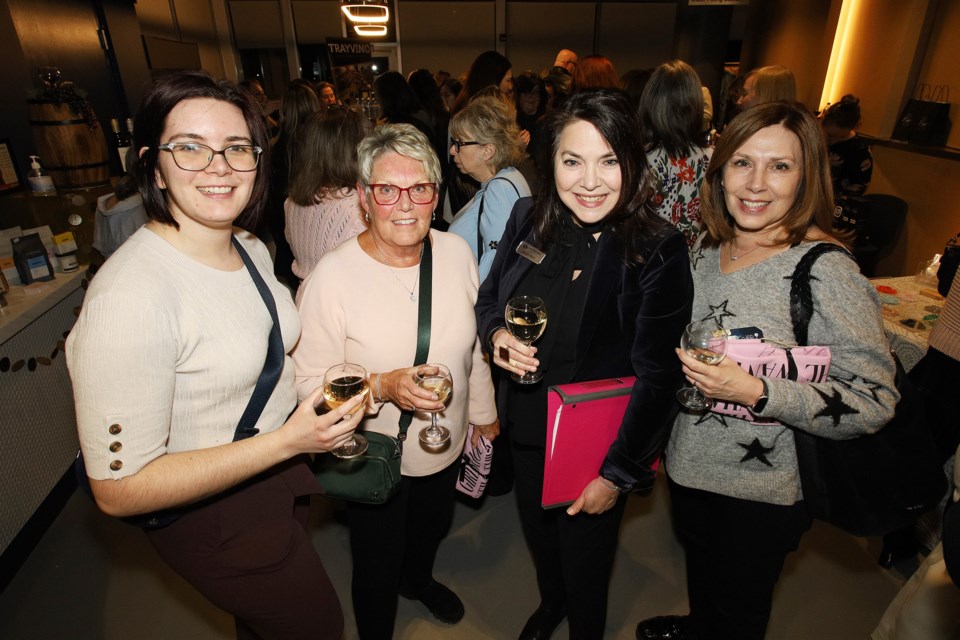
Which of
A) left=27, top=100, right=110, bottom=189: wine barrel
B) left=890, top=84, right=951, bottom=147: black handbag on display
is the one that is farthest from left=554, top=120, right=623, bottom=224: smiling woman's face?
left=890, top=84, right=951, bottom=147: black handbag on display

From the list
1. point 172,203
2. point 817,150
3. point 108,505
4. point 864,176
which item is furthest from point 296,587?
point 864,176

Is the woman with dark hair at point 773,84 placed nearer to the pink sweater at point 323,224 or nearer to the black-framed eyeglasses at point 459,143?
the black-framed eyeglasses at point 459,143

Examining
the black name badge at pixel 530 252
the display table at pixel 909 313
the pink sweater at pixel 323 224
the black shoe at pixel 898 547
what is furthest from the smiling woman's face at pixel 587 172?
the black shoe at pixel 898 547

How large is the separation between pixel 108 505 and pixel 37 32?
4.39 meters

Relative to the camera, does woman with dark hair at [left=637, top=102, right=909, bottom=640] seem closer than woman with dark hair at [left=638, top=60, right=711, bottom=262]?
Yes

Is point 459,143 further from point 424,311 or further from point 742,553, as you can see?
point 742,553

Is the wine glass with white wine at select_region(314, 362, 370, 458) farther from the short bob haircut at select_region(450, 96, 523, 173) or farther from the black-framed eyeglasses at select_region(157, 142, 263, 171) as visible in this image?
the short bob haircut at select_region(450, 96, 523, 173)

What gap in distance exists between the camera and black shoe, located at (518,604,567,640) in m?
2.21

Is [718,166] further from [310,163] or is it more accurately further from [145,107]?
[310,163]

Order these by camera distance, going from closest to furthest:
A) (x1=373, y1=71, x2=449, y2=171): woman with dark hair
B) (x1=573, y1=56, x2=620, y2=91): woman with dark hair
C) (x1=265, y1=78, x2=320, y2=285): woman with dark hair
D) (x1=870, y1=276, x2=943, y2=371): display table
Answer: (x1=870, y1=276, x2=943, y2=371): display table < (x1=265, y1=78, x2=320, y2=285): woman with dark hair < (x1=373, y1=71, x2=449, y2=171): woman with dark hair < (x1=573, y1=56, x2=620, y2=91): woman with dark hair

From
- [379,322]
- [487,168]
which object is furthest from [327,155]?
[379,322]

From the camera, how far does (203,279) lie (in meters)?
1.29

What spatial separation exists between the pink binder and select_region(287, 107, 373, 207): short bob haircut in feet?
5.94

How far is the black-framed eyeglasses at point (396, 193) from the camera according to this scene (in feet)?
5.46
